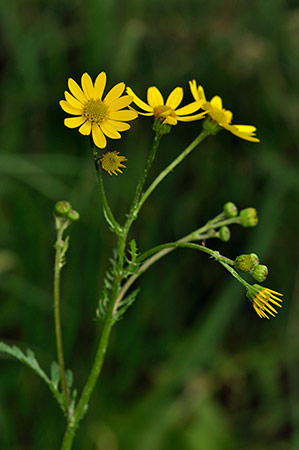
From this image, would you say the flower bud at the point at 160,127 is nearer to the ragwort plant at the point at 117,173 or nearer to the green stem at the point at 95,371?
the ragwort plant at the point at 117,173

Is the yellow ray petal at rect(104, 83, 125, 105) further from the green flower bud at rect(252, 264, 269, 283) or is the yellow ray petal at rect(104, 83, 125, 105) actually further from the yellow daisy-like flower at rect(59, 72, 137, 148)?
the green flower bud at rect(252, 264, 269, 283)

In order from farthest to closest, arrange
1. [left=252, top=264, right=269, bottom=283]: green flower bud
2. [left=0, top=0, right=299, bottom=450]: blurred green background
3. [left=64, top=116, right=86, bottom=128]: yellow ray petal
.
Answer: [left=0, top=0, right=299, bottom=450]: blurred green background → [left=252, top=264, right=269, bottom=283]: green flower bud → [left=64, top=116, right=86, bottom=128]: yellow ray petal

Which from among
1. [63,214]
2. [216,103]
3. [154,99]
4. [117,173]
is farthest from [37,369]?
[216,103]

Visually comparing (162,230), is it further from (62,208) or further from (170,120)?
(170,120)

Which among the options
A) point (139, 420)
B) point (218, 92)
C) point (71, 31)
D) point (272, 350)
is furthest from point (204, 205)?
point (71, 31)

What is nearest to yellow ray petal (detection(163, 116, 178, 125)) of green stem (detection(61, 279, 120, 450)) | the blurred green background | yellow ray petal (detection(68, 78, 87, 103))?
yellow ray petal (detection(68, 78, 87, 103))

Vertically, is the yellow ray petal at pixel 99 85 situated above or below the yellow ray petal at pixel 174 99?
below

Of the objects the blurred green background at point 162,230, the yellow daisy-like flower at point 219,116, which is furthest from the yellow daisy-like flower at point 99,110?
the blurred green background at point 162,230
